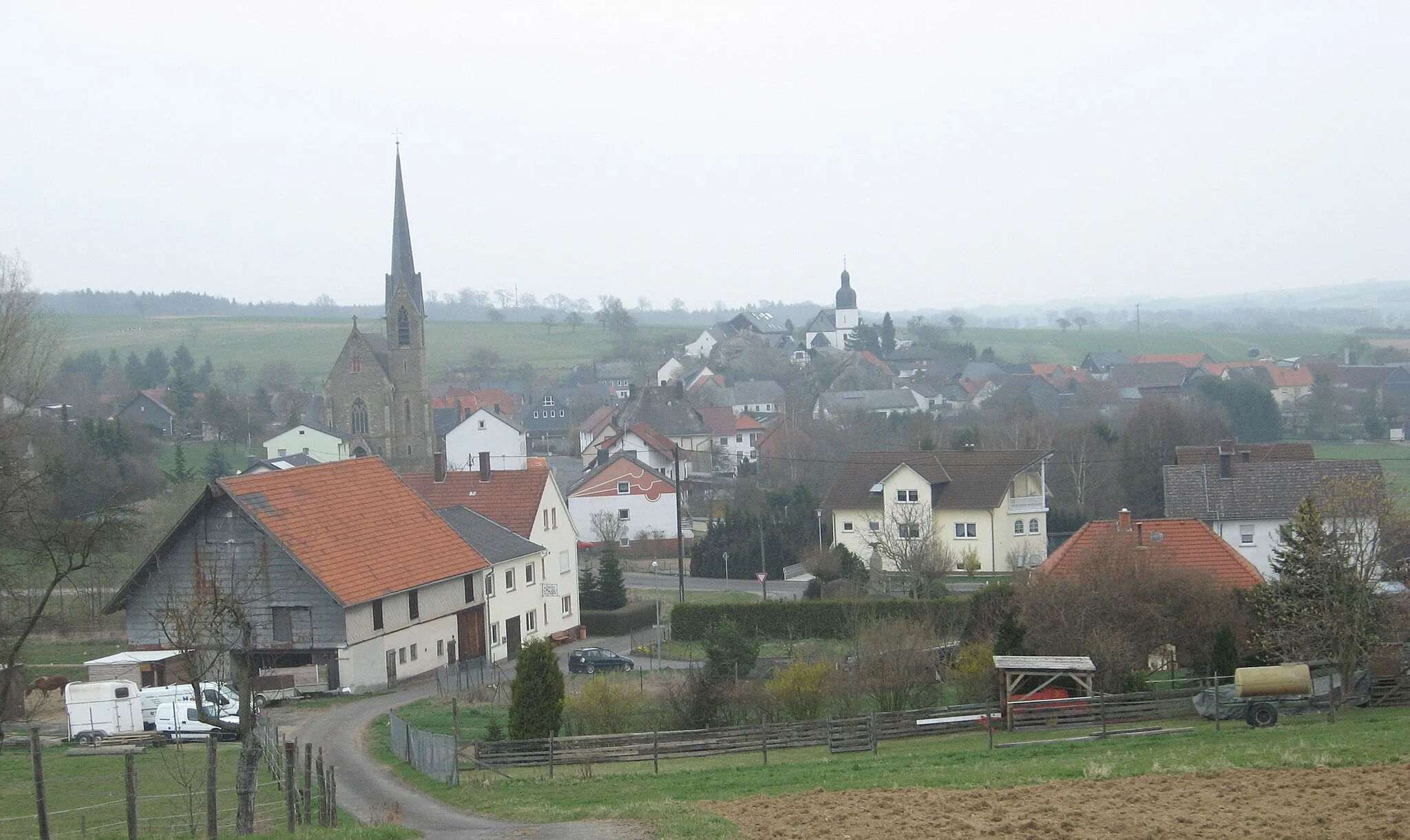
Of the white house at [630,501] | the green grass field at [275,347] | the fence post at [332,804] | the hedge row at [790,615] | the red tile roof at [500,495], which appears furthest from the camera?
the green grass field at [275,347]

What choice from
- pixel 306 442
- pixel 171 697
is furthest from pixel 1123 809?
pixel 306 442

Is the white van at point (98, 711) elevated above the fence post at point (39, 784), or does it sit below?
below

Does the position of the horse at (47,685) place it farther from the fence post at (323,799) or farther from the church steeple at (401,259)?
the church steeple at (401,259)

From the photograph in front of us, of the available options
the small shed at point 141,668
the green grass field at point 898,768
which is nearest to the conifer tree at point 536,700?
the green grass field at point 898,768

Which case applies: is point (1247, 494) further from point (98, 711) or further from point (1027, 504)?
point (98, 711)

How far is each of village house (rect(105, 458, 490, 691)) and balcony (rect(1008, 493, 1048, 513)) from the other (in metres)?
26.1

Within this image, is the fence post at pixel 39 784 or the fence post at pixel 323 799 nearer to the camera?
the fence post at pixel 39 784

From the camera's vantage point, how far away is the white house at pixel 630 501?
6938cm

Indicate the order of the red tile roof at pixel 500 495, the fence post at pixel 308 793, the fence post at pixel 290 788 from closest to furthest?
the fence post at pixel 290 788 → the fence post at pixel 308 793 → the red tile roof at pixel 500 495

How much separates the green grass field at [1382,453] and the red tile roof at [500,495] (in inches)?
2031

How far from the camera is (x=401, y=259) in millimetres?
98812

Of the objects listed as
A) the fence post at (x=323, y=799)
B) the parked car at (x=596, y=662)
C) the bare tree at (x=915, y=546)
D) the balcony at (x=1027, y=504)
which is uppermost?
the fence post at (x=323, y=799)

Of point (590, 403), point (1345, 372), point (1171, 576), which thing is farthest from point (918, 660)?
point (1345, 372)

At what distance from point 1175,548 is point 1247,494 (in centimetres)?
1445
